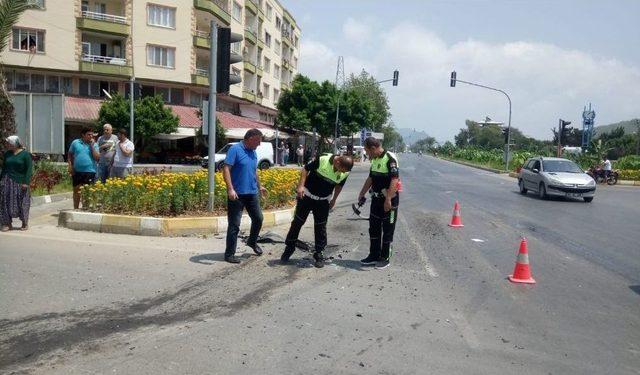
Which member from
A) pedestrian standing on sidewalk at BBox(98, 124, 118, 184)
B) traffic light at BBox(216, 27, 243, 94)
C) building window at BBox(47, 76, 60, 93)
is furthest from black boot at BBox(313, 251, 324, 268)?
building window at BBox(47, 76, 60, 93)

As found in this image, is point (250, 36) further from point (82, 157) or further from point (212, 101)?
point (212, 101)

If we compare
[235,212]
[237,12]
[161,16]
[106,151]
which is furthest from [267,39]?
[235,212]

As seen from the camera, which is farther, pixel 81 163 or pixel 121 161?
pixel 121 161

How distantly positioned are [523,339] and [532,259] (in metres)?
3.94

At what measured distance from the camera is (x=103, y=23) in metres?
37.0

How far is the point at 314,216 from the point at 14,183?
5163 mm

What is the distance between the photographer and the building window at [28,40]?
35.2 metres

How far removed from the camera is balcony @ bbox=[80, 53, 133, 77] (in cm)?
3641

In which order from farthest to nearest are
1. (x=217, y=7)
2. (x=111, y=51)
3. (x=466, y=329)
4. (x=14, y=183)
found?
(x=217, y=7), (x=111, y=51), (x=14, y=183), (x=466, y=329)

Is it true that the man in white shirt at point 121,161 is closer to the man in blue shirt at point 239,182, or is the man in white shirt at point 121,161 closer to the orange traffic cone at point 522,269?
the man in blue shirt at point 239,182

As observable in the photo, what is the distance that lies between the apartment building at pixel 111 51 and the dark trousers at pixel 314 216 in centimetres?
2797

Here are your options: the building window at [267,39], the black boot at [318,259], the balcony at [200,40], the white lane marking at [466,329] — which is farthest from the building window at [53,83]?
the white lane marking at [466,329]

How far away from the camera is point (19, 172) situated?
8.87 metres

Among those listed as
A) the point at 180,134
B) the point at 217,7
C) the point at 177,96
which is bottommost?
the point at 180,134
